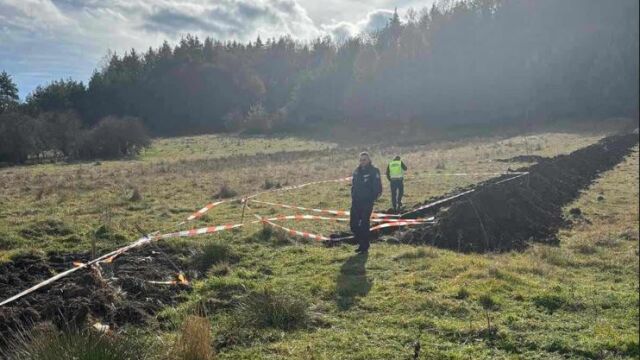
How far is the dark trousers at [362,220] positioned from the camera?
416 inches

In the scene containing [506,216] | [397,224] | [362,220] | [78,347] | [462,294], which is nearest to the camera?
[78,347]

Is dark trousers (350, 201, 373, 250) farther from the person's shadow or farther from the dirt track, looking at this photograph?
the dirt track

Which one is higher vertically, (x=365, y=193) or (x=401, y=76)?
(x=401, y=76)

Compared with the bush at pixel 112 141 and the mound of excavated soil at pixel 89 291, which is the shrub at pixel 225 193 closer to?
the mound of excavated soil at pixel 89 291

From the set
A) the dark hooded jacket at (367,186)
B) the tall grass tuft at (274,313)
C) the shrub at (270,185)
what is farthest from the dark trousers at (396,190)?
the tall grass tuft at (274,313)

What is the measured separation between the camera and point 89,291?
286 inches

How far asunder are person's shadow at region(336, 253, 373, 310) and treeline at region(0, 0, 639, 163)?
39.0m

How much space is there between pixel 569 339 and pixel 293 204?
36.9 feet

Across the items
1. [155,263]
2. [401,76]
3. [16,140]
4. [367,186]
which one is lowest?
[155,263]

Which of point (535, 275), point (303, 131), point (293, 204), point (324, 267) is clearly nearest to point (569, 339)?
point (535, 275)

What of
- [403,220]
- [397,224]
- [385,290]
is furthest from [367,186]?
[403,220]

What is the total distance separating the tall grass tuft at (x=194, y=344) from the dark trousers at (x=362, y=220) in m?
5.60

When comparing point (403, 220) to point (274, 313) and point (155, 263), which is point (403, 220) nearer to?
point (155, 263)

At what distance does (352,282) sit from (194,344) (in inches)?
149
